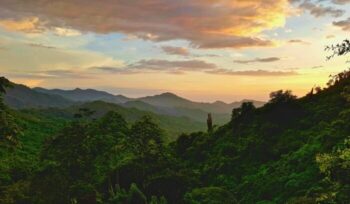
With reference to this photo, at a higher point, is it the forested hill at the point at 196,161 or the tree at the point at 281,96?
the tree at the point at 281,96

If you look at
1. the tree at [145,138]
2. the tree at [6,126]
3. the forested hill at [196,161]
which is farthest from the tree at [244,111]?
the tree at [6,126]

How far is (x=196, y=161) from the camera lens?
183ft

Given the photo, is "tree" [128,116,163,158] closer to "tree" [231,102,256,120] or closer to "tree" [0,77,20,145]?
"tree" [231,102,256,120]

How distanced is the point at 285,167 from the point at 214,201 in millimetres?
7484

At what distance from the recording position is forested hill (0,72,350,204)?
36625 millimetres

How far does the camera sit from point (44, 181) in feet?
138

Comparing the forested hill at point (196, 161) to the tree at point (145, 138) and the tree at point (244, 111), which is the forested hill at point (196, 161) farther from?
the tree at point (244, 111)

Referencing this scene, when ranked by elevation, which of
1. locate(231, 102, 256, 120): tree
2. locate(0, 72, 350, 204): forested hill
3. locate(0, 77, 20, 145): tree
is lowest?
locate(0, 72, 350, 204): forested hill

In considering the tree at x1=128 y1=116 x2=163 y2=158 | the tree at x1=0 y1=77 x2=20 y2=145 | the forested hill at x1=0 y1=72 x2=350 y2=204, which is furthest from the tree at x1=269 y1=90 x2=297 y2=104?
the tree at x1=0 y1=77 x2=20 y2=145

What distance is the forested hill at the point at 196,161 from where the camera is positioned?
36.6 meters

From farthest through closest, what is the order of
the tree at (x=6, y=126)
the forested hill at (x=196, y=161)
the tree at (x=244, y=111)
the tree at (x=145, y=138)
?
the tree at (x=244, y=111) < the tree at (x=145, y=138) < the forested hill at (x=196, y=161) < the tree at (x=6, y=126)

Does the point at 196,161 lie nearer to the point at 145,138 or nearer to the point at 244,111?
the point at 145,138

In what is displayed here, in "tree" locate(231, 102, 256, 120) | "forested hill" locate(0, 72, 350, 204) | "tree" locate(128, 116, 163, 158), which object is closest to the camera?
"forested hill" locate(0, 72, 350, 204)

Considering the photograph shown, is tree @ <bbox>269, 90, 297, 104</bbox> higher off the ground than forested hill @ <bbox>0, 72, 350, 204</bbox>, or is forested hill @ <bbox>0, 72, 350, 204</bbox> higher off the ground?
tree @ <bbox>269, 90, 297, 104</bbox>
